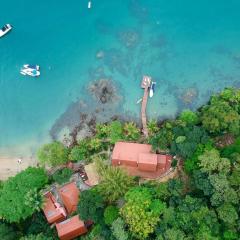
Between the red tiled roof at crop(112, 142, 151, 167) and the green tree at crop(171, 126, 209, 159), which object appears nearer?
the green tree at crop(171, 126, 209, 159)

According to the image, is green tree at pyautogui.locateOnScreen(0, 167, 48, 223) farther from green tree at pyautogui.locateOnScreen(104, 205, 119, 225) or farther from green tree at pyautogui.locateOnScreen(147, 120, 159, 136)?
green tree at pyautogui.locateOnScreen(147, 120, 159, 136)

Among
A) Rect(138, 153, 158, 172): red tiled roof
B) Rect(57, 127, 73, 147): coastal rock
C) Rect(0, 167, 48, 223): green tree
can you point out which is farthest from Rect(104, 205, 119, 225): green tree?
Rect(57, 127, 73, 147): coastal rock

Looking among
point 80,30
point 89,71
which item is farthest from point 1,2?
point 89,71

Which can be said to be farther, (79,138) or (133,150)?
(79,138)

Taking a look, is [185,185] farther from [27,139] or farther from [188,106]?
[27,139]

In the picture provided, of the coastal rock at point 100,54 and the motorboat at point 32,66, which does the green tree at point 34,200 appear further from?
the coastal rock at point 100,54
